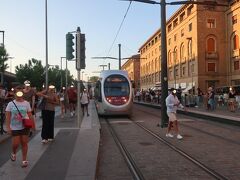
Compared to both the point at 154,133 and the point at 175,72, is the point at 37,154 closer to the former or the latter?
the point at 154,133

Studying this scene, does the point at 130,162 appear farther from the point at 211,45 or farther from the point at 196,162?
the point at 211,45

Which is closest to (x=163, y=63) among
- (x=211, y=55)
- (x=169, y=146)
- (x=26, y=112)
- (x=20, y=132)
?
(x=169, y=146)

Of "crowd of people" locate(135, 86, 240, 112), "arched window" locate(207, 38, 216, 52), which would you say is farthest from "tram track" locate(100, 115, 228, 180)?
"arched window" locate(207, 38, 216, 52)

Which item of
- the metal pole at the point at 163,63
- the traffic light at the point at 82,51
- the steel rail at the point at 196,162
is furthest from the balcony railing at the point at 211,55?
the steel rail at the point at 196,162

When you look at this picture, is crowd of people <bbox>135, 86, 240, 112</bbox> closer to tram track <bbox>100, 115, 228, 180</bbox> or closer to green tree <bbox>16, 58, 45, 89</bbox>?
tram track <bbox>100, 115, 228, 180</bbox>

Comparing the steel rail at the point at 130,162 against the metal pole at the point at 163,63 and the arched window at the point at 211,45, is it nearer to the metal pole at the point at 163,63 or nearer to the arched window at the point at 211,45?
the metal pole at the point at 163,63

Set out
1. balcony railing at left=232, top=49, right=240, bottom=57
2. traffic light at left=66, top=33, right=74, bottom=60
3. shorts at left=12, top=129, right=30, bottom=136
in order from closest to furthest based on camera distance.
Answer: shorts at left=12, top=129, right=30, bottom=136
traffic light at left=66, top=33, right=74, bottom=60
balcony railing at left=232, top=49, right=240, bottom=57

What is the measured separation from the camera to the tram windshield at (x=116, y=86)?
2755cm

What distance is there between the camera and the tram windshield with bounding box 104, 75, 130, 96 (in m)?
27.5

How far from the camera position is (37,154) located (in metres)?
11.2

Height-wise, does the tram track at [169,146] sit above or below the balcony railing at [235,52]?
below

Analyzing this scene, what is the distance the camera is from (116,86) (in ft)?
91.4


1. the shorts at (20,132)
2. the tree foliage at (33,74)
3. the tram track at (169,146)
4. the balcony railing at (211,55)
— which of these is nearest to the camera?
the tram track at (169,146)

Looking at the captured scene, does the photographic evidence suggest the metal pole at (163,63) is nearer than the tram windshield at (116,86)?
Yes
